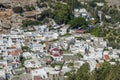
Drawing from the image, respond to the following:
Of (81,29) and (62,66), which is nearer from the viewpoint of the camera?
(62,66)

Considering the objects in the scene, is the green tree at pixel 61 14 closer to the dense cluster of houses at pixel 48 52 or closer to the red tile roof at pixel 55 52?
the dense cluster of houses at pixel 48 52

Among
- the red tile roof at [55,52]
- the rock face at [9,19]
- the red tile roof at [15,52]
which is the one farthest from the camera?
the rock face at [9,19]

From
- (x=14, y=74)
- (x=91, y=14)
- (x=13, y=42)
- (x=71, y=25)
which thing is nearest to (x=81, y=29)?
(x=71, y=25)

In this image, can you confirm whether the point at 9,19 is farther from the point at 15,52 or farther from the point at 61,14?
the point at 15,52

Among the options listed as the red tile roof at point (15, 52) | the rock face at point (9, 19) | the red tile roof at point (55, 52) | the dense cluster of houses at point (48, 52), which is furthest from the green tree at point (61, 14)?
the red tile roof at point (15, 52)

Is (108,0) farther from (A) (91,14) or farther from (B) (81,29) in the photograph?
(B) (81,29)

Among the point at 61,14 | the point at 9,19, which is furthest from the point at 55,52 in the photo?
the point at 9,19

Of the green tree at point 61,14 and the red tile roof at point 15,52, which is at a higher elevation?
the red tile roof at point 15,52

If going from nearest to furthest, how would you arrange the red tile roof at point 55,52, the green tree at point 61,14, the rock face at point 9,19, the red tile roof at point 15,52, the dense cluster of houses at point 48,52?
the dense cluster of houses at point 48,52 → the red tile roof at point 15,52 → the red tile roof at point 55,52 → the rock face at point 9,19 → the green tree at point 61,14

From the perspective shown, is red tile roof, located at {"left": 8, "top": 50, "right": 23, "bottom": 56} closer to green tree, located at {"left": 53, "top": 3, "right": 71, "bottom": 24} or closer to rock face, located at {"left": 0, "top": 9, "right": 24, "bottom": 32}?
rock face, located at {"left": 0, "top": 9, "right": 24, "bottom": 32}
